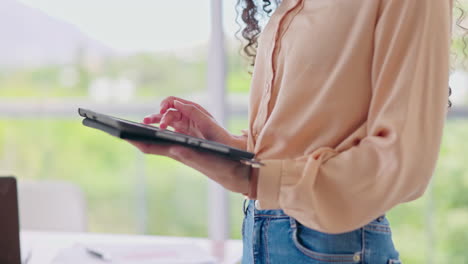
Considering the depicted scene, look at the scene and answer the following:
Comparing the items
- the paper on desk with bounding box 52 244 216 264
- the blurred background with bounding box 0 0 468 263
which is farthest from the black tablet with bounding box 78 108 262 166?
the blurred background with bounding box 0 0 468 263

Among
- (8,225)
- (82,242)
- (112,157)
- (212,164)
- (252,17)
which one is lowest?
(112,157)

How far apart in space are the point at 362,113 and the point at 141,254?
86cm

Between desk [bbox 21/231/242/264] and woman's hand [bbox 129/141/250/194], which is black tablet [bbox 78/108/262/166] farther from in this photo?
desk [bbox 21/231/242/264]

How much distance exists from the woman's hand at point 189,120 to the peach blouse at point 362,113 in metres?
0.24

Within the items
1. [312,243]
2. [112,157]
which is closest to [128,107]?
[112,157]

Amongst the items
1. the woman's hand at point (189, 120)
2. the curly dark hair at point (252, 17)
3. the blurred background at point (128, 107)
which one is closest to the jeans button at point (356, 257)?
the woman's hand at point (189, 120)

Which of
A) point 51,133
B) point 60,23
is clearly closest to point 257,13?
point 60,23

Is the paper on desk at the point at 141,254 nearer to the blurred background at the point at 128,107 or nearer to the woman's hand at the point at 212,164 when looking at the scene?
the woman's hand at the point at 212,164

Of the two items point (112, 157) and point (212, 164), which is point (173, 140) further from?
point (112, 157)

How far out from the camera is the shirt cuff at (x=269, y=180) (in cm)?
84

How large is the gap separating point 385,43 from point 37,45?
3.95 m

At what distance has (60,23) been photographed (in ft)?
13.1

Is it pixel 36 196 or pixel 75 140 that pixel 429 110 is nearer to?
pixel 36 196

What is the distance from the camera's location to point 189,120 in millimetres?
1141
